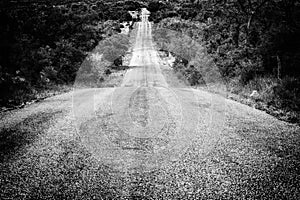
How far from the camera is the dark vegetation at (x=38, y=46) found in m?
13.6

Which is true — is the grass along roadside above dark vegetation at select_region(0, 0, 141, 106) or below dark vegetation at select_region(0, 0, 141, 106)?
below

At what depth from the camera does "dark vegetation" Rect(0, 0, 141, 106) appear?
535 inches

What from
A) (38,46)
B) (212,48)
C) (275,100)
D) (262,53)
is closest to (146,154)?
(275,100)

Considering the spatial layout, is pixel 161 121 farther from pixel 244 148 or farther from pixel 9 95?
pixel 9 95

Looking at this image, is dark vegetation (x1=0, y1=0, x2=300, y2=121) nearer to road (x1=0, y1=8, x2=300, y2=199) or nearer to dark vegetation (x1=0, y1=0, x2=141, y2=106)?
dark vegetation (x1=0, y1=0, x2=141, y2=106)

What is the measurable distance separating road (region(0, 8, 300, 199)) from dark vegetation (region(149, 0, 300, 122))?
3021 millimetres

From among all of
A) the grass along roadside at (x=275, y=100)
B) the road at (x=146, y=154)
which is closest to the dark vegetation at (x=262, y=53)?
the grass along roadside at (x=275, y=100)

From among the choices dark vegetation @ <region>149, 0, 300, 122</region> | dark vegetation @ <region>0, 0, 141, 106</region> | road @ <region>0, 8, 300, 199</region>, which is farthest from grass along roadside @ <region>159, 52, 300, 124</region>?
dark vegetation @ <region>0, 0, 141, 106</region>

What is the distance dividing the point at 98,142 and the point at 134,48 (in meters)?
61.2

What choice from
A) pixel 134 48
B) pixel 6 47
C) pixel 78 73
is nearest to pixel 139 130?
pixel 6 47

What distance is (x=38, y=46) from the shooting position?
885 inches

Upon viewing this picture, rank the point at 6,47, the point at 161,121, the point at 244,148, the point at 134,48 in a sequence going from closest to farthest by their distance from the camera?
the point at 244,148 < the point at 161,121 < the point at 6,47 < the point at 134,48

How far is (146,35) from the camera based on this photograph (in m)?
75.5

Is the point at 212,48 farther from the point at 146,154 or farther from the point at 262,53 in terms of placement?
the point at 146,154
